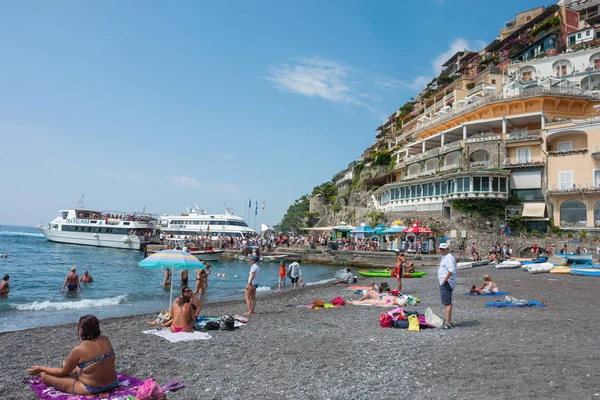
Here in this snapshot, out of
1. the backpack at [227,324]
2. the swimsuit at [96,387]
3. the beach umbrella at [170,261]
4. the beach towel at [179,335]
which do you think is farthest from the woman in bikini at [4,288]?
the swimsuit at [96,387]

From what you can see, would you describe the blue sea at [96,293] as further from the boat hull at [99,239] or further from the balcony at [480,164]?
the boat hull at [99,239]

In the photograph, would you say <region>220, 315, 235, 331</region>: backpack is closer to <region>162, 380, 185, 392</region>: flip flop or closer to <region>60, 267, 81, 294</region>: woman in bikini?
<region>162, 380, 185, 392</region>: flip flop

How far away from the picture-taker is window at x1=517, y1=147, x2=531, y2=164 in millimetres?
37375

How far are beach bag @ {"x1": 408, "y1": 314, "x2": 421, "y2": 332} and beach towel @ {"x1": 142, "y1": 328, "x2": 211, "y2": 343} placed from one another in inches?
178

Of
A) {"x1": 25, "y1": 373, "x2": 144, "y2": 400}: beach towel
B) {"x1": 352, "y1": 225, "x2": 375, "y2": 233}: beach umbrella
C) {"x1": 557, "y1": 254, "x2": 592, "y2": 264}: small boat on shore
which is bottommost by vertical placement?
{"x1": 25, "y1": 373, "x2": 144, "y2": 400}: beach towel

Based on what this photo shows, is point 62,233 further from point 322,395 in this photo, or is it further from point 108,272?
point 322,395

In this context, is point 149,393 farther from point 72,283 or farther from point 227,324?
point 72,283

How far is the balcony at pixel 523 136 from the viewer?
122ft

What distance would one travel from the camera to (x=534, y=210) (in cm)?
3544

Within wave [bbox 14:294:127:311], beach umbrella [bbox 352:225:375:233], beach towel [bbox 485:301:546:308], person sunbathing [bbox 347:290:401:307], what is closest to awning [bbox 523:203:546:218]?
beach umbrella [bbox 352:225:375:233]

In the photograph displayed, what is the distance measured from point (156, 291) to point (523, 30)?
206 ft

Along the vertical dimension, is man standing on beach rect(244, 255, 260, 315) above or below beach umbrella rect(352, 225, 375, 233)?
below

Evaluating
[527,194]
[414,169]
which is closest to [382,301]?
[527,194]

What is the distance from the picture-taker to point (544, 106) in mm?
40500
